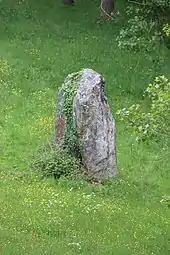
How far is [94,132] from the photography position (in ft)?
48.3

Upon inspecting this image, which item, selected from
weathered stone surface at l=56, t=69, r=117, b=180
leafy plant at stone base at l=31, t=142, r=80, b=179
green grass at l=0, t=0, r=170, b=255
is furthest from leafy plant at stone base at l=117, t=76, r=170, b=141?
weathered stone surface at l=56, t=69, r=117, b=180

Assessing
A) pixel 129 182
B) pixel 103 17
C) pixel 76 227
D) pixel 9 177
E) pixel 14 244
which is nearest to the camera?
pixel 14 244

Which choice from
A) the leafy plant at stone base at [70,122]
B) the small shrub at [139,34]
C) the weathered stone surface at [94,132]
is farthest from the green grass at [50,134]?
the small shrub at [139,34]

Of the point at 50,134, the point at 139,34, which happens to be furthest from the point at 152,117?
the point at 139,34

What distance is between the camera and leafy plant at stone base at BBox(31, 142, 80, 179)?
14.1 m

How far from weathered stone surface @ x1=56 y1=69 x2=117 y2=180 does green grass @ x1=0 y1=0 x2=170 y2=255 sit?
0.55 m

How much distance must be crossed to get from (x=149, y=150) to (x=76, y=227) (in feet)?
23.2

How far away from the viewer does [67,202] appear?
39.0 feet

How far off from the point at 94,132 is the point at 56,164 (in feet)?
3.99

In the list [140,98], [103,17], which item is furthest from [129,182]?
[103,17]

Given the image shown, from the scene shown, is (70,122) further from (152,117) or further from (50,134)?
(152,117)

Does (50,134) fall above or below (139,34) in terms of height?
below

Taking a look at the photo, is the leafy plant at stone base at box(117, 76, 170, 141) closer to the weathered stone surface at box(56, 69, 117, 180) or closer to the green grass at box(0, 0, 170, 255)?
the green grass at box(0, 0, 170, 255)

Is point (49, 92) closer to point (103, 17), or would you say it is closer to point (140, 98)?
point (140, 98)
